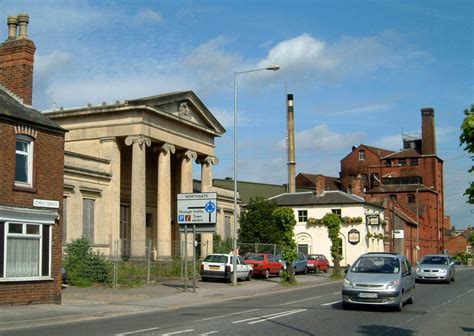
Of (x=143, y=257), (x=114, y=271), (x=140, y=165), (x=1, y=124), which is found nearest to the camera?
(x=1, y=124)

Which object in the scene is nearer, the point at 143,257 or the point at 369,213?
the point at 143,257

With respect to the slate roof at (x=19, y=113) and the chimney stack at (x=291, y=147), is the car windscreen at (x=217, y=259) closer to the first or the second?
the slate roof at (x=19, y=113)

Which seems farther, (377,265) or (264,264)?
(264,264)

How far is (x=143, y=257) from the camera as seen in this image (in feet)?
132

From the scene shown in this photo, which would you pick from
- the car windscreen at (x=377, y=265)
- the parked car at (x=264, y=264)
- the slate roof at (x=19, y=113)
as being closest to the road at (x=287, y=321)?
the car windscreen at (x=377, y=265)

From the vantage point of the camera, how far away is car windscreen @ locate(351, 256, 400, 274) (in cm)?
1950

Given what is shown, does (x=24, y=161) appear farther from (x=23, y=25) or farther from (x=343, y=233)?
(x=343, y=233)

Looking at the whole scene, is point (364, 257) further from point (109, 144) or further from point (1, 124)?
point (109, 144)

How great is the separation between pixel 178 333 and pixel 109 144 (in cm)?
3175

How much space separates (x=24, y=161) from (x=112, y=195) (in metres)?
22.6

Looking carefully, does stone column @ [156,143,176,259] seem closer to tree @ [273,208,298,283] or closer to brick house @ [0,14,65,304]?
tree @ [273,208,298,283]

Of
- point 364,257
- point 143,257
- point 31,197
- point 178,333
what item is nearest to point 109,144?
point 143,257

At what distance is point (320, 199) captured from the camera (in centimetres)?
6206

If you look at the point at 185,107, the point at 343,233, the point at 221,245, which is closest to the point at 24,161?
the point at 185,107
